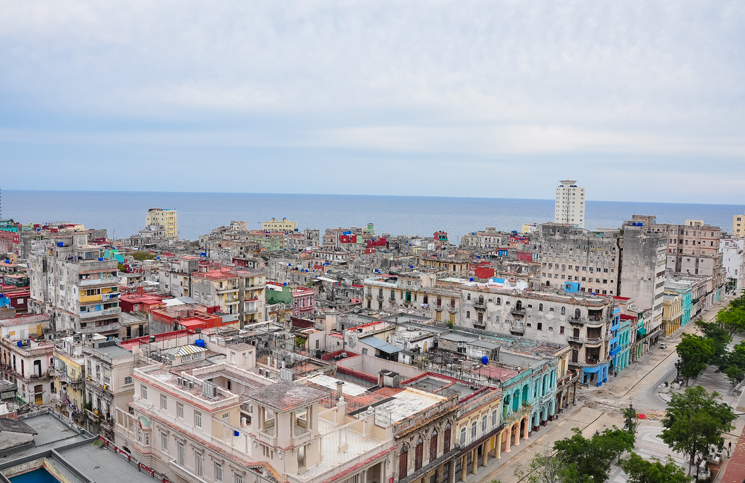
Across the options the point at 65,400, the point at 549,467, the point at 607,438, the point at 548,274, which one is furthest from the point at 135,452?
the point at 548,274

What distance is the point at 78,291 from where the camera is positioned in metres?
70.0

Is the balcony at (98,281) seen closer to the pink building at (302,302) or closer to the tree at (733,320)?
the pink building at (302,302)

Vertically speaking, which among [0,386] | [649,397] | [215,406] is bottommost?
[649,397]

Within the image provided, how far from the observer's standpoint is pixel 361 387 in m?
48.2

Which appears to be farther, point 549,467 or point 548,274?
point 548,274

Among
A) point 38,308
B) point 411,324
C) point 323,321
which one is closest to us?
point 411,324

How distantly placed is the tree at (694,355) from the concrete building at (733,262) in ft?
328

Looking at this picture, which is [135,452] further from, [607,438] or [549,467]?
[607,438]

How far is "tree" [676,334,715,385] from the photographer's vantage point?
230 feet

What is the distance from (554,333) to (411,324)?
69.9 ft

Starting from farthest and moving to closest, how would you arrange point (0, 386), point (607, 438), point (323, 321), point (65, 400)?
1. point (323, 321)
2. point (65, 400)
3. point (0, 386)
4. point (607, 438)

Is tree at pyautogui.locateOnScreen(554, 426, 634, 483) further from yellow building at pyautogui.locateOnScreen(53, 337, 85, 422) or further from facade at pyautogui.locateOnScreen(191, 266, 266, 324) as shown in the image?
facade at pyautogui.locateOnScreen(191, 266, 266, 324)

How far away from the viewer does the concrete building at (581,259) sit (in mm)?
98812

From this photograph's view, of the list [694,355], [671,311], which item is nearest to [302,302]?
[694,355]
